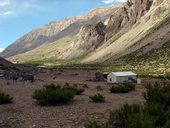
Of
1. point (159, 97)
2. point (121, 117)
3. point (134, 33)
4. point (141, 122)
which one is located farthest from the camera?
point (134, 33)

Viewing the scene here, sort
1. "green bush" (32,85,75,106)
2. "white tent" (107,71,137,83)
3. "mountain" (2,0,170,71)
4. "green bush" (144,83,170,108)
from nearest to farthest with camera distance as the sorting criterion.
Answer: "green bush" (144,83,170,108) < "green bush" (32,85,75,106) < "white tent" (107,71,137,83) < "mountain" (2,0,170,71)

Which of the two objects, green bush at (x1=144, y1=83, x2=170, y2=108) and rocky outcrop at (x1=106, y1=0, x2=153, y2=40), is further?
rocky outcrop at (x1=106, y1=0, x2=153, y2=40)

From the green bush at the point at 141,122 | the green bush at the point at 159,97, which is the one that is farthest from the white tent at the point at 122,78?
the green bush at the point at 141,122

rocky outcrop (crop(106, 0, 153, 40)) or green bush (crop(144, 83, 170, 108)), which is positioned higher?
rocky outcrop (crop(106, 0, 153, 40))

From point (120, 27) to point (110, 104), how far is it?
553 ft

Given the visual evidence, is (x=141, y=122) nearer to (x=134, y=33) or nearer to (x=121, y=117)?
(x=121, y=117)

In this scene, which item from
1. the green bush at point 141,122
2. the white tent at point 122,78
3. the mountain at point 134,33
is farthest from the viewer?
the mountain at point 134,33

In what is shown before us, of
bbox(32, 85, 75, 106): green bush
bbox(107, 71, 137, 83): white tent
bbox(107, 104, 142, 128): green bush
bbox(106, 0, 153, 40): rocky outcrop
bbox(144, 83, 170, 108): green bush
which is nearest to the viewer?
bbox(107, 104, 142, 128): green bush

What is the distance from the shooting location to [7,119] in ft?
42.9

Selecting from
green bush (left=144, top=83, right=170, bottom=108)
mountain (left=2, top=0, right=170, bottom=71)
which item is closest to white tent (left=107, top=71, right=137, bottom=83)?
green bush (left=144, top=83, right=170, bottom=108)

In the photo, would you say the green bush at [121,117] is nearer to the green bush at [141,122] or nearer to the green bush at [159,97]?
the green bush at [141,122]

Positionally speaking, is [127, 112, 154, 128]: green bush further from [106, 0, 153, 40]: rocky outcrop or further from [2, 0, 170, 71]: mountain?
[106, 0, 153, 40]: rocky outcrop

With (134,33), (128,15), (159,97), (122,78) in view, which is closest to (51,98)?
(159,97)

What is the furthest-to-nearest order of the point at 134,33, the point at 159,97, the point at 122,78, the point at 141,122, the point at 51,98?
the point at 134,33
the point at 122,78
the point at 51,98
the point at 159,97
the point at 141,122
